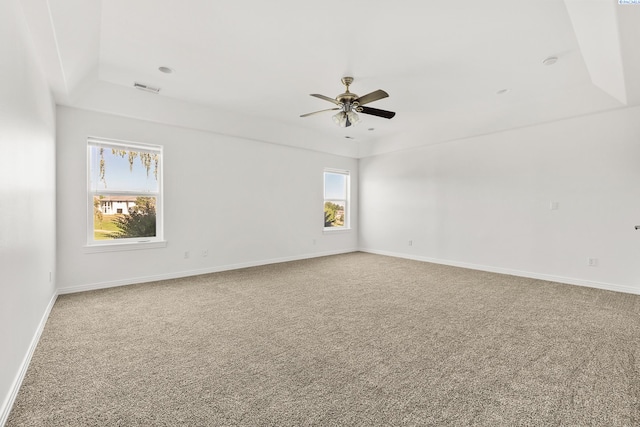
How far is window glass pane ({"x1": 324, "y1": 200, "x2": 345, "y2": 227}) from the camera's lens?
23.1 ft

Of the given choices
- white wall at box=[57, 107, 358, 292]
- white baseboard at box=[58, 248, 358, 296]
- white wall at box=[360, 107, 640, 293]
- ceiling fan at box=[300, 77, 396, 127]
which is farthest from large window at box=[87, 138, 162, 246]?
white wall at box=[360, 107, 640, 293]

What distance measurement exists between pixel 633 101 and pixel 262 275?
552 cm

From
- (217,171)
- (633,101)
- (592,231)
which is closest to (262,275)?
(217,171)

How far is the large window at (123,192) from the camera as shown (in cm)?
410

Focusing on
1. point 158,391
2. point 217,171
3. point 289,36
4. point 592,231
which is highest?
point 289,36

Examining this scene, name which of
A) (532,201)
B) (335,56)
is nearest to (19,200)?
(335,56)

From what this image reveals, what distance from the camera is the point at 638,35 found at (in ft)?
7.45

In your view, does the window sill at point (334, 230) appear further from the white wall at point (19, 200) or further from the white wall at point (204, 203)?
the white wall at point (19, 200)

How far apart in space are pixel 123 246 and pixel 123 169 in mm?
1122

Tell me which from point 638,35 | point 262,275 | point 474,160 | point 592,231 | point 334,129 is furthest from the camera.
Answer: point 334,129

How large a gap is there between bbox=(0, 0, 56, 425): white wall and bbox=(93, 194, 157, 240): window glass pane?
1.29 meters

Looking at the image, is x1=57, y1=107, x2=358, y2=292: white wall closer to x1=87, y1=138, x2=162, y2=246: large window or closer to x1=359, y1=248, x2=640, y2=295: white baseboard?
x1=87, y1=138, x2=162, y2=246: large window

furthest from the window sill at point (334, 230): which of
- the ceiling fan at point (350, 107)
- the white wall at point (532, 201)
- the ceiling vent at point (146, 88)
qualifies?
the ceiling vent at point (146, 88)

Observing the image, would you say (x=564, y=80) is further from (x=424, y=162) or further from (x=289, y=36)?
(x=289, y=36)
